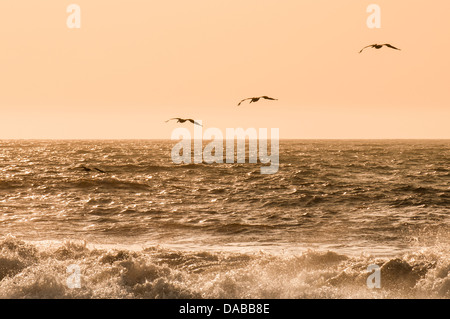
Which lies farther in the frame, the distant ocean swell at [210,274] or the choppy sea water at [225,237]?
the choppy sea water at [225,237]

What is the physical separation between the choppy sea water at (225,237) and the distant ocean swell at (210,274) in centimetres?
3

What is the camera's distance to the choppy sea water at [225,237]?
12.9 m

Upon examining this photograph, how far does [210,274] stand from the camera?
13852 mm

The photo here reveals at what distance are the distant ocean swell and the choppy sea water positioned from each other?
29 millimetres

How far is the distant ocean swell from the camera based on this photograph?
12.5 metres

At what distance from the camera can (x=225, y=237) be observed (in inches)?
728

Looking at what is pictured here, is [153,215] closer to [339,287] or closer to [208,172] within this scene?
[339,287]

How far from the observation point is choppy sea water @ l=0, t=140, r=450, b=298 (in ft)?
42.2

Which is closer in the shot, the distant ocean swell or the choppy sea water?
the distant ocean swell

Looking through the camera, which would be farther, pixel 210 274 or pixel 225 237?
pixel 225 237

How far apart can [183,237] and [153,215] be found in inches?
184

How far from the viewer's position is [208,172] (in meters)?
42.5

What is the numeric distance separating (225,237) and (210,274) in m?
4.65
